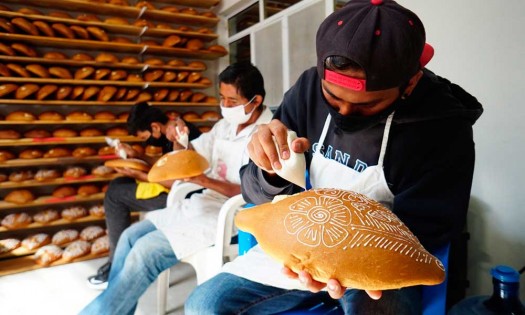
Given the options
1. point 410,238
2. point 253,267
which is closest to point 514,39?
point 410,238

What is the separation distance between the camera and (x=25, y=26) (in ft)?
10.2

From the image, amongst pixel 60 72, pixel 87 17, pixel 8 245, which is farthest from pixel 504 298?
pixel 87 17

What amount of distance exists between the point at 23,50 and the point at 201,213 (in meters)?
2.64

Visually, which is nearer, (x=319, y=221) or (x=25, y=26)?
(x=319, y=221)

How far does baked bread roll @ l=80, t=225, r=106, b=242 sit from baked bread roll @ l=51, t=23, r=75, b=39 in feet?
6.14

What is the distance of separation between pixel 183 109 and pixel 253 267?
333 centimetres

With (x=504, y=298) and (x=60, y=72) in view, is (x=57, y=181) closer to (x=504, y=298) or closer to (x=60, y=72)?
(x=60, y=72)

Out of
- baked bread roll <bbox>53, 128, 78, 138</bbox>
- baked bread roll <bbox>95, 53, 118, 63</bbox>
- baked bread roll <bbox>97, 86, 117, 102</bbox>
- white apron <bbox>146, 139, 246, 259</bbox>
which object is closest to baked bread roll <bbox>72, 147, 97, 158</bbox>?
baked bread roll <bbox>53, 128, 78, 138</bbox>

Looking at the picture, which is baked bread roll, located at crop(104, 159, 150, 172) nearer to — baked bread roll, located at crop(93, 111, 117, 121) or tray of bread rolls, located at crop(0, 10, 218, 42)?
baked bread roll, located at crop(93, 111, 117, 121)

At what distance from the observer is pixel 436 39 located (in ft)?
5.64

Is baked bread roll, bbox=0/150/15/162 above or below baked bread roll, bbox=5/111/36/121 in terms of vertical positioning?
below

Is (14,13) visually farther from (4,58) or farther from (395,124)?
(395,124)

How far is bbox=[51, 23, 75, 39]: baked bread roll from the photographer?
324cm

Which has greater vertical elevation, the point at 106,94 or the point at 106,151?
the point at 106,94
